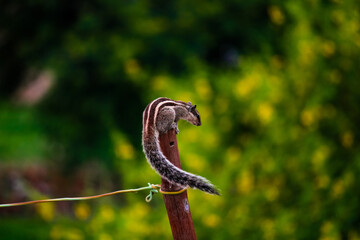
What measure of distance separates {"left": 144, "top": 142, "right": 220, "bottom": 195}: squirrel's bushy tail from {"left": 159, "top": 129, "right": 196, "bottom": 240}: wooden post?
43mm

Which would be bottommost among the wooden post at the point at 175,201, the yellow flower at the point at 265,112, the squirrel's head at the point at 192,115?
the wooden post at the point at 175,201

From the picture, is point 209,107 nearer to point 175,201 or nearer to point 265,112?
point 265,112

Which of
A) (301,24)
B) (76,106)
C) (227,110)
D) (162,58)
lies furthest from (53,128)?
(301,24)

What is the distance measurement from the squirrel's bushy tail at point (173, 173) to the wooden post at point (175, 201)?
0.04 m

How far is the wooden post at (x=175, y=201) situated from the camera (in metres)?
2.13

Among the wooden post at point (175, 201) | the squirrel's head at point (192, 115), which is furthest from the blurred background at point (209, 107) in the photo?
the wooden post at point (175, 201)

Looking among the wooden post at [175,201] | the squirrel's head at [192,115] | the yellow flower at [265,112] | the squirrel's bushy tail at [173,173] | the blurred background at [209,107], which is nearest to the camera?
the squirrel's bushy tail at [173,173]

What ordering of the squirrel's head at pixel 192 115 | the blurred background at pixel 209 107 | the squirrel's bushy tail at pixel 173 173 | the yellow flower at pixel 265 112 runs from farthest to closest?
the yellow flower at pixel 265 112 < the blurred background at pixel 209 107 < the squirrel's head at pixel 192 115 < the squirrel's bushy tail at pixel 173 173

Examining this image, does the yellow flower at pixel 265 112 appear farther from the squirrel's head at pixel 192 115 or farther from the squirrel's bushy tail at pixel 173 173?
the squirrel's bushy tail at pixel 173 173

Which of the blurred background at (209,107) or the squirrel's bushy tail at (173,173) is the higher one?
the blurred background at (209,107)

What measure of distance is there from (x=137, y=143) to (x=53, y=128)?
1345 millimetres

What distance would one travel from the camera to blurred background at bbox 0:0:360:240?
15.4 ft

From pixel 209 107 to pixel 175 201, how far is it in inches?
135

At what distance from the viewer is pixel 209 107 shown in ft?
18.1
